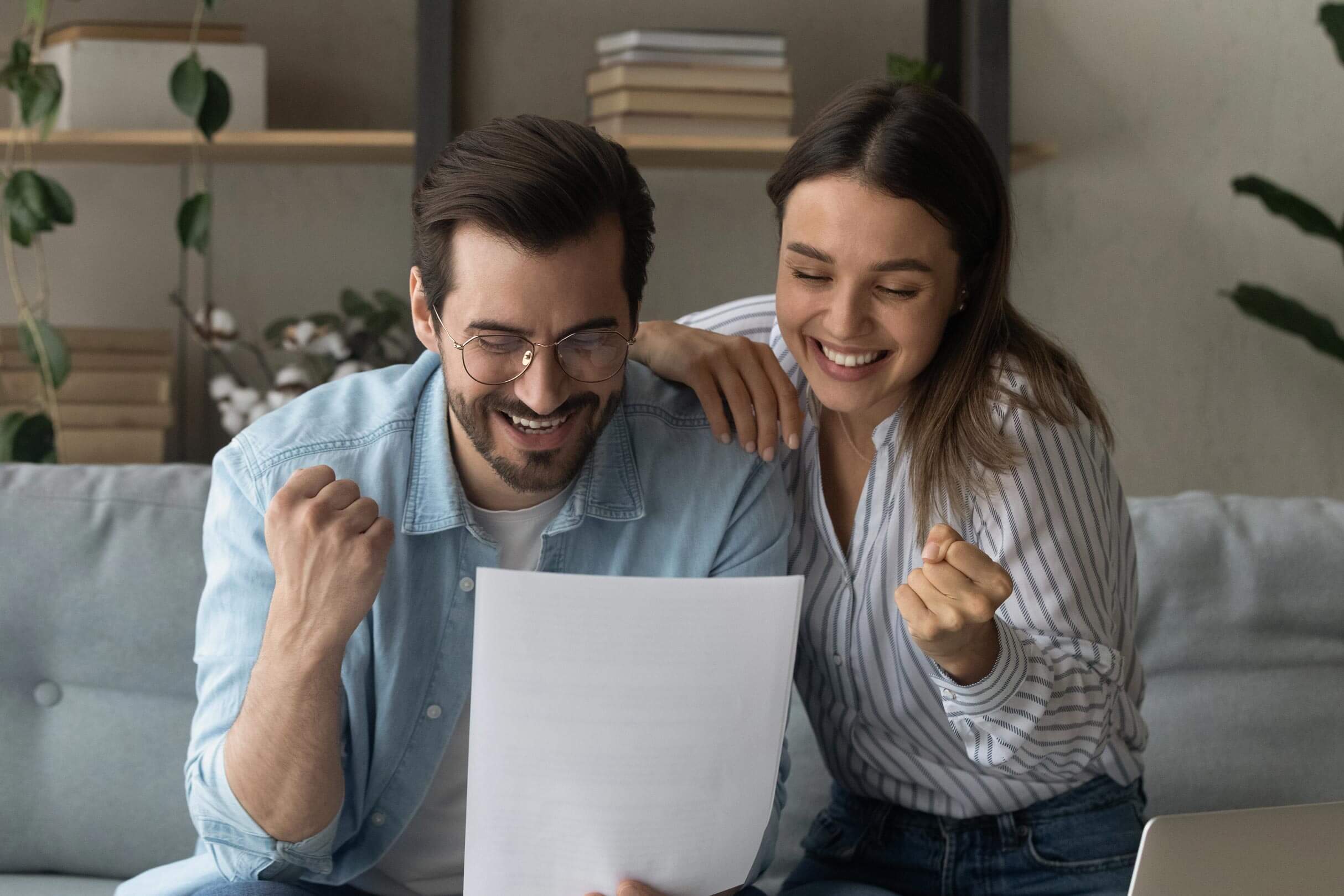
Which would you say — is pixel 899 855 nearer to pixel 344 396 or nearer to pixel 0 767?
pixel 344 396

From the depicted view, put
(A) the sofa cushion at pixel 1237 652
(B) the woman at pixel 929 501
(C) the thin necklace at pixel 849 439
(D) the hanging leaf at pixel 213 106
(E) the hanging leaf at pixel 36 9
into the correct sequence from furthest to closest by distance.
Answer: (D) the hanging leaf at pixel 213 106
(E) the hanging leaf at pixel 36 9
(A) the sofa cushion at pixel 1237 652
(C) the thin necklace at pixel 849 439
(B) the woman at pixel 929 501

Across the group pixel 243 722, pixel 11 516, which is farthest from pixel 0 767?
pixel 243 722

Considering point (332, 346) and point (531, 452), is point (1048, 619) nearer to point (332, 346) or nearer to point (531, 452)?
point (531, 452)

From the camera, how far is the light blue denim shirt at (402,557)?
1.16 metres

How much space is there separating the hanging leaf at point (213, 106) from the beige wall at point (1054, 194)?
0.39 metres

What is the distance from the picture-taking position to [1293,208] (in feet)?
8.02

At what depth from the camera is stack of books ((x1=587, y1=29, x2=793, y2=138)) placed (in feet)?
7.27

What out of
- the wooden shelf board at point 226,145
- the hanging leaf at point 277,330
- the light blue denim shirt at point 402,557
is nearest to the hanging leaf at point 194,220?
the wooden shelf board at point 226,145


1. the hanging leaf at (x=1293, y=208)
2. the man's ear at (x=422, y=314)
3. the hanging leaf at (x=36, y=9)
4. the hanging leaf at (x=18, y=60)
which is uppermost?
the hanging leaf at (x=36, y=9)

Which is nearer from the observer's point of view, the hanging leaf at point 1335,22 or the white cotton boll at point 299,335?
the white cotton boll at point 299,335

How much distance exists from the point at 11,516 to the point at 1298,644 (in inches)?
66.5

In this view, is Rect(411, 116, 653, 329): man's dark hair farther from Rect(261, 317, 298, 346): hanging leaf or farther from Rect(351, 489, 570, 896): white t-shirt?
Rect(261, 317, 298, 346): hanging leaf

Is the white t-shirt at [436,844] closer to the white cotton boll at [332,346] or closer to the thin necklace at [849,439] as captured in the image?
the thin necklace at [849,439]

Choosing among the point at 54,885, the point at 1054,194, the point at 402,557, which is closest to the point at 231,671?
the point at 402,557
